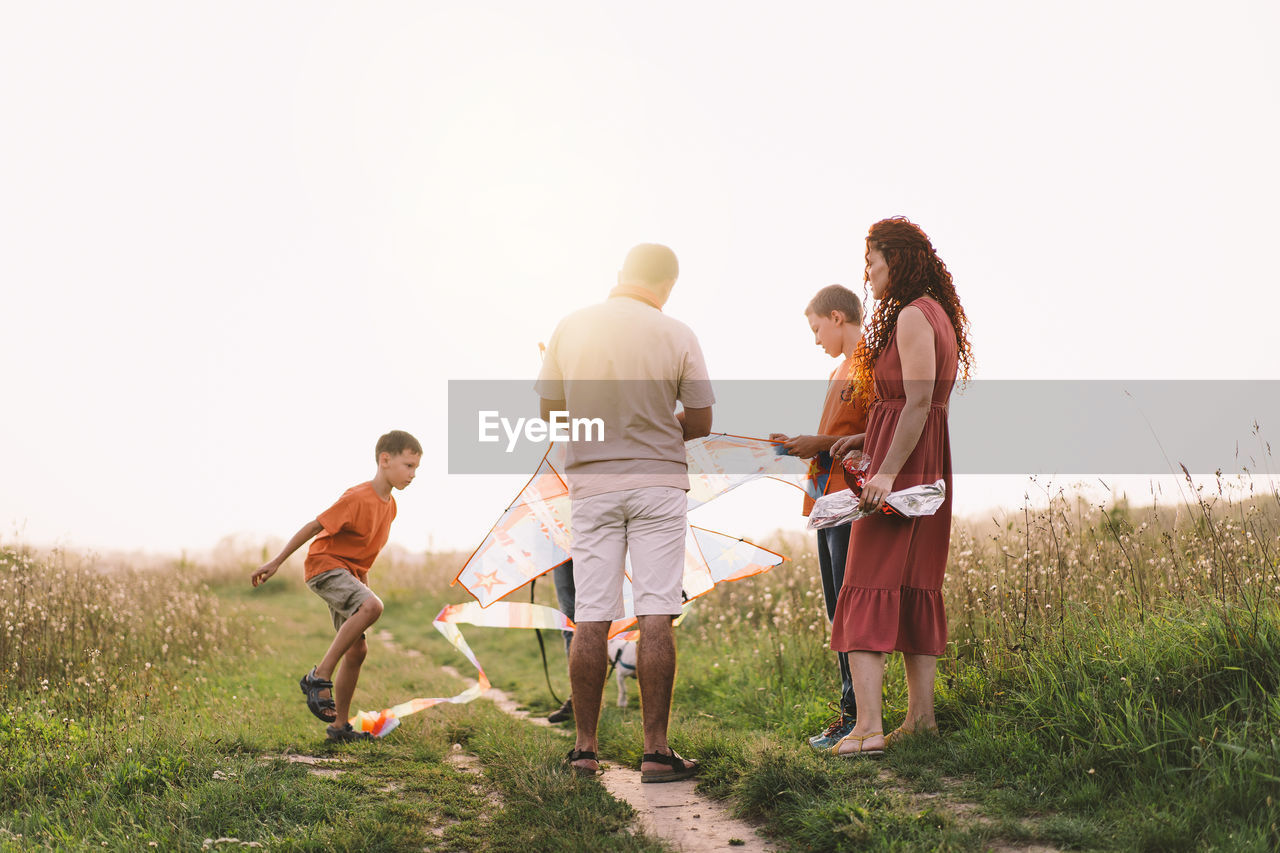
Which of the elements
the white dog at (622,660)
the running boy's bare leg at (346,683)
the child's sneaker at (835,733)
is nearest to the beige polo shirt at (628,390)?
the child's sneaker at (835,733)

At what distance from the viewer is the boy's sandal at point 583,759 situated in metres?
4.34

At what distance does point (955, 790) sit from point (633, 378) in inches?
93.8

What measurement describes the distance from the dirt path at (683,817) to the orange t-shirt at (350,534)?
87.5 inches

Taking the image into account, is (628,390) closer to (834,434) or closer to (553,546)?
(834,434)

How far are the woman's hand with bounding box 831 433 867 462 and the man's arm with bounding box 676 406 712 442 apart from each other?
702 mm

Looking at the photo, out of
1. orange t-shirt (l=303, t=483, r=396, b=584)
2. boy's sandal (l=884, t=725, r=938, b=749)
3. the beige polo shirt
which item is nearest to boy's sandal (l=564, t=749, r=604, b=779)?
the beige polo shirt

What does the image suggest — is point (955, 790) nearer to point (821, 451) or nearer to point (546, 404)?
point (821, 451)

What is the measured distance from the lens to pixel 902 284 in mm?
4434

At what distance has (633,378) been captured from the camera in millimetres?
4523

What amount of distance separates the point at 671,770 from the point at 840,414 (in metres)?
2.13

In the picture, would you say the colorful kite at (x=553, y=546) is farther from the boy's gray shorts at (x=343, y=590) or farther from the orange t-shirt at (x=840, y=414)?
the boy's gray shorts at (x=343, y=590)

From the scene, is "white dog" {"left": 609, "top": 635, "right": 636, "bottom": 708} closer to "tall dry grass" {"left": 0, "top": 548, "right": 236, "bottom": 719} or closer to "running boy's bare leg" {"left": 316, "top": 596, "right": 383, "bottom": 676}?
"running boy's bare leg" {"left": 316, "top": 596, "right": 383, "bottom": 676}

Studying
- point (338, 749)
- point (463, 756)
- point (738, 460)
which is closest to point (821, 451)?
point (738, 460)

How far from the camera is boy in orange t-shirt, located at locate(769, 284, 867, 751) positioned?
4.89 meters
